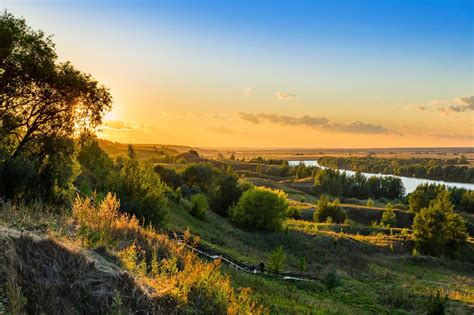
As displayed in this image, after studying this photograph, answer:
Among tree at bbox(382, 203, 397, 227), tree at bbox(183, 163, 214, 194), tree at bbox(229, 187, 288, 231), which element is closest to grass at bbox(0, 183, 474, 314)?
tree at bbox(229, 187, 288, 231)

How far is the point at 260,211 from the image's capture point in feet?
225

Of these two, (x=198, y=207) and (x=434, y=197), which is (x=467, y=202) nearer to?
(x=434, y=197)

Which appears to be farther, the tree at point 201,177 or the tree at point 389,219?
the tree at point 201,177

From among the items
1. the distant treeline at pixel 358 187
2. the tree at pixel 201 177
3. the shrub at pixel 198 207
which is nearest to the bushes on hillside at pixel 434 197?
the distant treeline at pixel 358 187

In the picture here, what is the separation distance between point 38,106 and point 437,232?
65736 mm

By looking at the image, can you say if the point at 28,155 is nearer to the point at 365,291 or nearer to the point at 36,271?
the point at 36,271

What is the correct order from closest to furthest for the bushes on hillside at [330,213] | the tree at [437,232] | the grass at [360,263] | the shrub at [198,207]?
the grass at [360,263] → the shrub at [198,207] → the tree at [437,232] → the bushes on hillside at [330,213]

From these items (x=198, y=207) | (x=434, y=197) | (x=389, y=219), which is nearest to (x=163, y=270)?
(x=198, y=207)

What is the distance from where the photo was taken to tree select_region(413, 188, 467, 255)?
67375 millimetres

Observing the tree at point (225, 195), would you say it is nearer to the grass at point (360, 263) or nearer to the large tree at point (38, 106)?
the grass at point (360, 263)

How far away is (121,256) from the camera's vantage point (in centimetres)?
893

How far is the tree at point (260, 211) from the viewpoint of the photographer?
68312 mm

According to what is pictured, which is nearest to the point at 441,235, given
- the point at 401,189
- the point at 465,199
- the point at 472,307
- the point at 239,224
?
the point at 239,224

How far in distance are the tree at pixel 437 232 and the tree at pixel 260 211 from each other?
2300 centimetres
